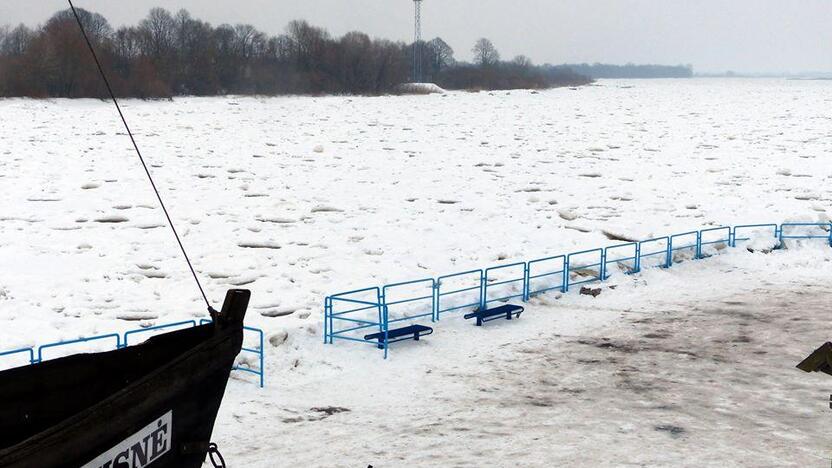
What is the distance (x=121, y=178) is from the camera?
31000 millimetres


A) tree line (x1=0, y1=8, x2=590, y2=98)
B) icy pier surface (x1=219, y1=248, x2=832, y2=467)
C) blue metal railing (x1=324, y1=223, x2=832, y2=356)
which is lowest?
icy pier surface (x1=219, y1=248, x2=832, y2=467)

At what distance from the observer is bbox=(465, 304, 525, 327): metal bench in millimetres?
18703

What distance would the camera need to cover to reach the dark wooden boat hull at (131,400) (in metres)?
4.94

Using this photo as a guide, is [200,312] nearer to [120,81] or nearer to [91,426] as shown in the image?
[91,426]

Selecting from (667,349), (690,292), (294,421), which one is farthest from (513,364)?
(690,292)

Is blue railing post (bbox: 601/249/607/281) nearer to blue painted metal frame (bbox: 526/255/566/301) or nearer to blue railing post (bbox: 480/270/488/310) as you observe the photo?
blue painted metal frame (bbox: 526/255/566/301)

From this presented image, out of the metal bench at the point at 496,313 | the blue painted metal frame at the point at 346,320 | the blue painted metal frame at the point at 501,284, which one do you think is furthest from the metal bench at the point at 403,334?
the blue painted metal frame at the point at 501,284

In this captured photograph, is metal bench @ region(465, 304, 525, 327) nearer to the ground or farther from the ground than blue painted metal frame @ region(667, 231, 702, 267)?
nearer to the ground

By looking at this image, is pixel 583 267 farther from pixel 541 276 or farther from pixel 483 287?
pixel 483 287

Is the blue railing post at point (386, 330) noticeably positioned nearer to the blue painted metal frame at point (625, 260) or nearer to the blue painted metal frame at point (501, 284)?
the blue painted metal frame at point (501, 284)

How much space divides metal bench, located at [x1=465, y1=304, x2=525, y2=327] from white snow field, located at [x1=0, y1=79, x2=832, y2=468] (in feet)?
0.72

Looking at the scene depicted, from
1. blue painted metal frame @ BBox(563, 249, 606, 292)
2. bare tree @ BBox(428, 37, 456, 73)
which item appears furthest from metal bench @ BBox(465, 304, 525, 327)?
bare tree @ BBox(428, 37, 456, 73)

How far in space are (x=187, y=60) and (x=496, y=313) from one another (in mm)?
57028

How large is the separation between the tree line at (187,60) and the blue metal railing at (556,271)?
95.8 feet
